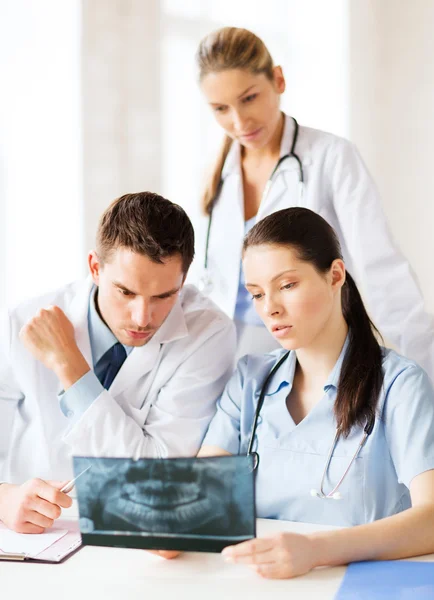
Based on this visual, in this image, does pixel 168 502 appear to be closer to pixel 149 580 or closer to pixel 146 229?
pixel 149 580

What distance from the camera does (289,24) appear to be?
3420mm

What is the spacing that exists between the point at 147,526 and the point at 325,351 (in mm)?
591

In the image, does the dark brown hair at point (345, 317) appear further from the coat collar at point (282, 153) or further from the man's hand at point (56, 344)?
the coat collar at point (282, 153)

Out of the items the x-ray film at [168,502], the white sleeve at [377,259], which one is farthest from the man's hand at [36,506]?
the white sleeve at [377,259]

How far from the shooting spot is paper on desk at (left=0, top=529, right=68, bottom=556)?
47.8 inches

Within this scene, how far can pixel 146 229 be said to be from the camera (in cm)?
153

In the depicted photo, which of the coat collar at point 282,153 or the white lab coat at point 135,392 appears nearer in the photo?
the white lab coat at point 135,392

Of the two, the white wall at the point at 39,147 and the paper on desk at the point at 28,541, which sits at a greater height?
the white wall at the point at 39,147

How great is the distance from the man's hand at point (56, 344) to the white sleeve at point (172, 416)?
77 millimetres

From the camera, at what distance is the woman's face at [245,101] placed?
6.29 feet

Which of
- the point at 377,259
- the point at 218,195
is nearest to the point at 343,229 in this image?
the point at 377,259

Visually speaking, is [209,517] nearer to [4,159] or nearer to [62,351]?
[62,351]

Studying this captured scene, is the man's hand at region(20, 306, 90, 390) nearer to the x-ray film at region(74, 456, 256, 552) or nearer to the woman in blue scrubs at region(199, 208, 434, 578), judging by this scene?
the woman in blue scrubs at region(199, 208, 434, 578)

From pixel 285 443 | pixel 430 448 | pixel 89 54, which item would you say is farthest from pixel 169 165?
pixel 430 448
